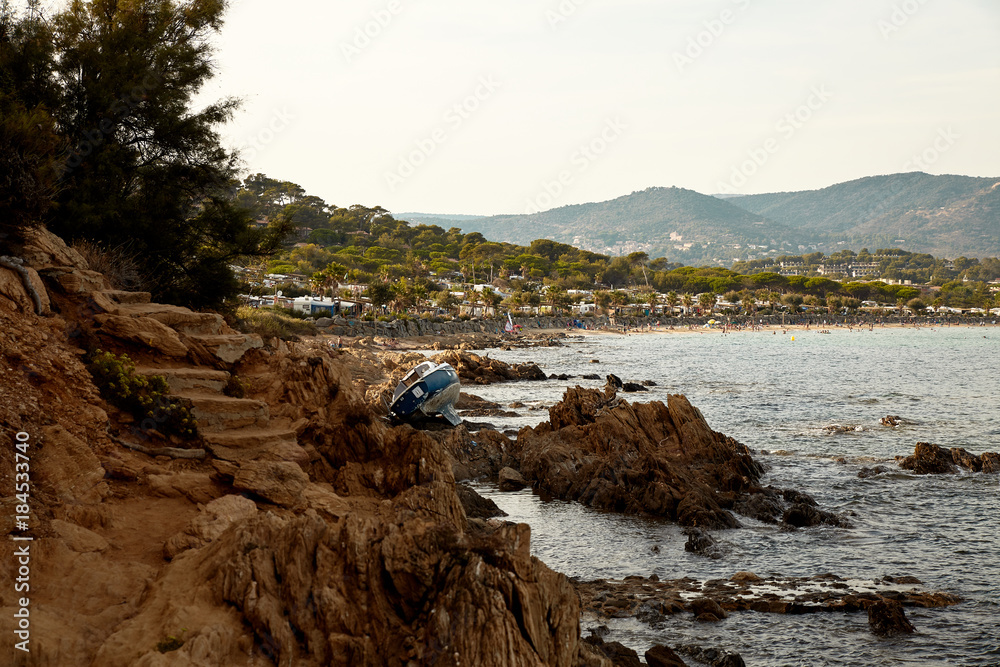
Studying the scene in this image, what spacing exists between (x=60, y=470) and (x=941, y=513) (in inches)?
688

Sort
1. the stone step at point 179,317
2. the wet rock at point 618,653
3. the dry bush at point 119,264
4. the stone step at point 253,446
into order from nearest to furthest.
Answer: the wet rock at point 618,653, the stone step at point 253,446, the stone step at point 179,317, the dry bush at point 119,264

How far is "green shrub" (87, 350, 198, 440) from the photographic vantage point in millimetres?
8984

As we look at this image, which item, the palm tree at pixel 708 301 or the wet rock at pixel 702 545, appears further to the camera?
the palm tree at pixel 708 301

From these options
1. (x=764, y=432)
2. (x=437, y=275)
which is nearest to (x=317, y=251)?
(x=437, y=275)

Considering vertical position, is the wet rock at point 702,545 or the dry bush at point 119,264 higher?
the dry bush at point 119,264

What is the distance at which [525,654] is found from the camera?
596 centimetres

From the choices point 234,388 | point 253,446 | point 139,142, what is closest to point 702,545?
point 253,446

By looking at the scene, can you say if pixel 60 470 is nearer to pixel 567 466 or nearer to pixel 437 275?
pixel 567 466

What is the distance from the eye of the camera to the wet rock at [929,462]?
20.4 metres

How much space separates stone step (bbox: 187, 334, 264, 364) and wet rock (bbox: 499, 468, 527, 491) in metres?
8.54

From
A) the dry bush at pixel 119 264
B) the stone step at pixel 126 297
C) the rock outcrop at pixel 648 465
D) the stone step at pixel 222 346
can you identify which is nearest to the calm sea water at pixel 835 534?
the rock outcrop at pixel 648 465

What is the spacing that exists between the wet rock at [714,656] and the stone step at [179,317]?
8507mm

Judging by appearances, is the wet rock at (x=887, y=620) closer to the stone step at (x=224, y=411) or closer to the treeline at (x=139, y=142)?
the stone step at (x=224, y=411)

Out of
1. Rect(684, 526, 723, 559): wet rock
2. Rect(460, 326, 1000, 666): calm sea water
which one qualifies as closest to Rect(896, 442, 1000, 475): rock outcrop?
Rect(460, 326, 1000, 666): calm sea water
